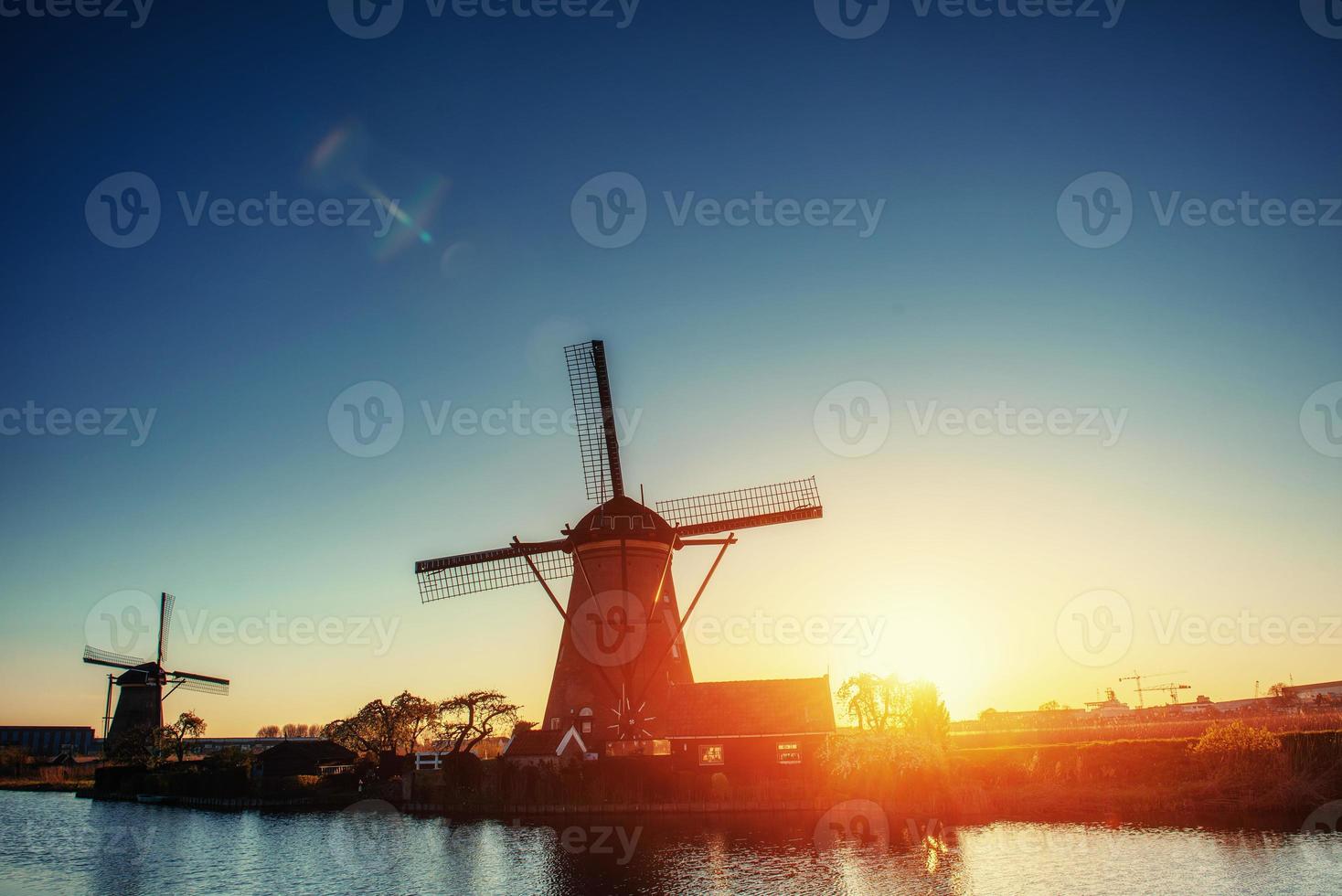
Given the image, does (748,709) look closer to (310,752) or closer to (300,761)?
(300,761)

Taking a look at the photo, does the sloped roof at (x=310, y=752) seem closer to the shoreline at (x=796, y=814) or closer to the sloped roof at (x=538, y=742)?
the shoreline at (x=796, y=814)

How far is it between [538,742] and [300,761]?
23.8m

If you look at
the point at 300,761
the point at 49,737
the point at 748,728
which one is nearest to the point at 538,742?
the point at 748,728

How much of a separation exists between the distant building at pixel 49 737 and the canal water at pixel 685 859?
413ft

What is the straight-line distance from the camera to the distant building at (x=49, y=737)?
130625mm

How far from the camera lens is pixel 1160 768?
3259 centimetres

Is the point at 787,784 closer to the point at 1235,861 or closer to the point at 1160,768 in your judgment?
the point at 1160,768

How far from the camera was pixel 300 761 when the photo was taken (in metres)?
54.6

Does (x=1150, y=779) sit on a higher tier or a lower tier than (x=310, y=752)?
lower

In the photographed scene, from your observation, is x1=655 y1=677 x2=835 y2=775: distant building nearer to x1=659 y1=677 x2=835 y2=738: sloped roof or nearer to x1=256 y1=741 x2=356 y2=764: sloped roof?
x1=659 y1=677 x2=835 y2=738: sloped roof

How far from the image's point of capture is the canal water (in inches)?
815

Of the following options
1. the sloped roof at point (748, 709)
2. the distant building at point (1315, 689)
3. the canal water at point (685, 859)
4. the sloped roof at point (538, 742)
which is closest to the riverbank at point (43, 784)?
the canal water at point (685, 859)

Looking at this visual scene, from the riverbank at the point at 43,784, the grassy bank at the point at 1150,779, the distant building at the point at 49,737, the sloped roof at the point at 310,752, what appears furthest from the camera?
the distant building at the point at 49,737

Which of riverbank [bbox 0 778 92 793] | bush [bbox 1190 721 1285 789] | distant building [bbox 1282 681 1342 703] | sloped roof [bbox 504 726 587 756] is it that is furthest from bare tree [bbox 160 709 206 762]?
distant building [bbox 1282 681 1342 703]
